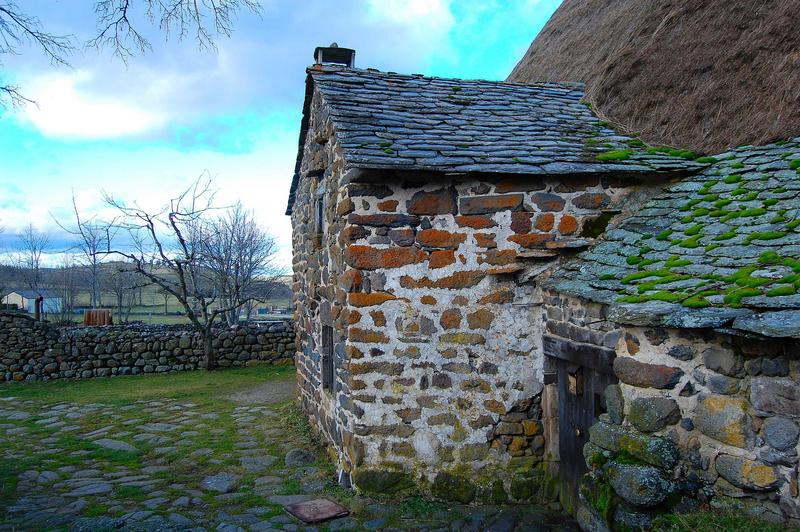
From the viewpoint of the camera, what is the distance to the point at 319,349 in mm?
6883

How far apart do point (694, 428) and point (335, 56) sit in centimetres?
653

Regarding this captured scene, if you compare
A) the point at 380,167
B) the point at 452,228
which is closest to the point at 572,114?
the point at 452,228

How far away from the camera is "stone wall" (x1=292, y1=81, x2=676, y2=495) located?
5.13 metres

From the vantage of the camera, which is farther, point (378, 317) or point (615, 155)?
point (615, 155)

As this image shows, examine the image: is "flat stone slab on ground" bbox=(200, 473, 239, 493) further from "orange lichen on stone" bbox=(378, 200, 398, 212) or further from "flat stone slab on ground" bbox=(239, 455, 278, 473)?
"orange lichen on stone" bbox=(378, 200, 398, 212)

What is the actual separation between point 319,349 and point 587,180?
358 cm

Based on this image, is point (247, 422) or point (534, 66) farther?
point (534, 66)

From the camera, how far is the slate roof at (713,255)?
10.6 feet

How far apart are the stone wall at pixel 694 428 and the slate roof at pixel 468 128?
2012 millimetres

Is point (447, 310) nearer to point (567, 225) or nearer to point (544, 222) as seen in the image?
point (544, 222)

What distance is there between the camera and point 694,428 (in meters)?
3.47

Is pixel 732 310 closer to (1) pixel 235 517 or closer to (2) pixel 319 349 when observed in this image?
(1) pixel 235 517

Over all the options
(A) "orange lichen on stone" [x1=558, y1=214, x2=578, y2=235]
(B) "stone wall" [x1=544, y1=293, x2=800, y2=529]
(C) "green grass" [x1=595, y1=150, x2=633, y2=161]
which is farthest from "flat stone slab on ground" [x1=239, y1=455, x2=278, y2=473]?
(C) "green grass" [x1=595, y1=150, x2=633, y2=161]

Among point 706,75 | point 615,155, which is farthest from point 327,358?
point 706,75
